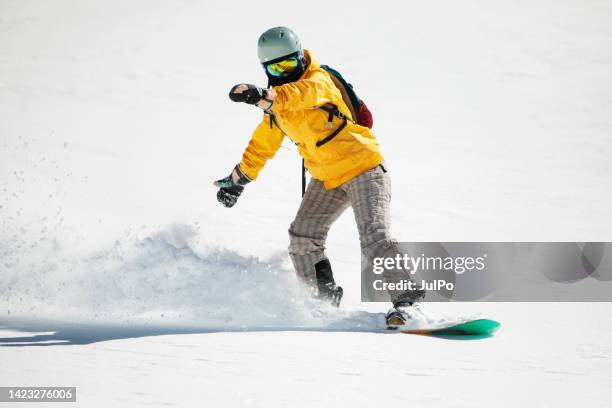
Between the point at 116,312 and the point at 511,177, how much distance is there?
399 inches

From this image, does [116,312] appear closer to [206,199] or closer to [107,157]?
[206,199]

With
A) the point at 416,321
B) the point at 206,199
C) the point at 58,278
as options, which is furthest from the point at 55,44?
the point at 416,321

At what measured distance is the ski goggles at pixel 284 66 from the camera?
15.4 feet

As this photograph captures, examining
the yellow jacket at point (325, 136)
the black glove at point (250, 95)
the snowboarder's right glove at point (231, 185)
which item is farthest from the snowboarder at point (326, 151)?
the snowboarder's right glove at point (231, 185)

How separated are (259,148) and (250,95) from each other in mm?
1052

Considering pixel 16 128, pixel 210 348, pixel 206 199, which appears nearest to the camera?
pixel 210 348

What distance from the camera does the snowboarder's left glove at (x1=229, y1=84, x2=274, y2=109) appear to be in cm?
416

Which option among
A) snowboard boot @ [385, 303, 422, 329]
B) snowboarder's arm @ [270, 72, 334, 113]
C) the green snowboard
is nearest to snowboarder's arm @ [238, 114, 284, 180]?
snowboarder's arm @ [270, 72, 334, 113]

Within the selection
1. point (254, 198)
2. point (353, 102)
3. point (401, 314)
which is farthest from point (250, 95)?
point (254, 198)

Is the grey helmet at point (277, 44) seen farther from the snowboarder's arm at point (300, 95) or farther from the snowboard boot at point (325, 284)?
the snowboard boot at point (325, 284)

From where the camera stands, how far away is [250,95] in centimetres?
419

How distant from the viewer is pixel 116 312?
500 cm

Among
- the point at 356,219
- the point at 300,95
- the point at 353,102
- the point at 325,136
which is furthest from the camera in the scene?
the point at 353,102

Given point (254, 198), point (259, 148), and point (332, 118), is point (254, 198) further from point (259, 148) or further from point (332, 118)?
point (332, 118)
